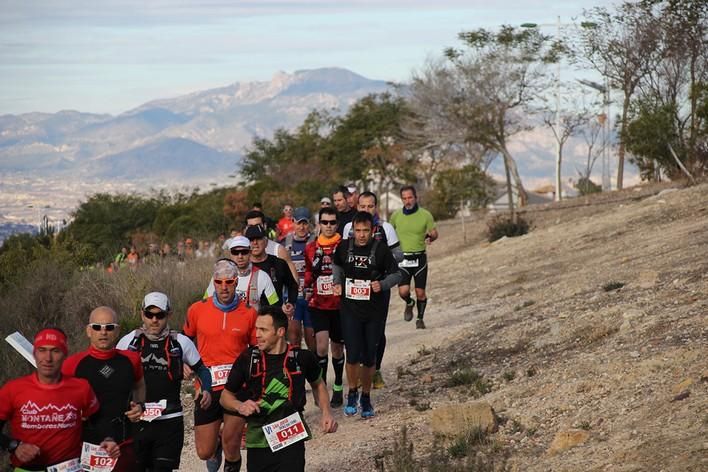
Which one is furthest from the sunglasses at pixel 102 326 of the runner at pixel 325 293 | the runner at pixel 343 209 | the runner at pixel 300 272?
the runner at pixel 343 209

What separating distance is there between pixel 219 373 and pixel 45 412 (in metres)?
1.96

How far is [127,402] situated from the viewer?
7.83 metres

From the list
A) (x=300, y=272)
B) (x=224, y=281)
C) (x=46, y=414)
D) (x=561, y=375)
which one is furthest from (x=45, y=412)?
(x=300, y=272)

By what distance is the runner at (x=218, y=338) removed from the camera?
8992 millimetres

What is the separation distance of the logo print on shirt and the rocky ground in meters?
2.48

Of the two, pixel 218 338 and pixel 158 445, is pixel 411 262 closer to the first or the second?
pixel 218 338

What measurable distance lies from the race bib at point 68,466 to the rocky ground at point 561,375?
268 centimetres

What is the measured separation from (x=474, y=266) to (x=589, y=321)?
556 inches

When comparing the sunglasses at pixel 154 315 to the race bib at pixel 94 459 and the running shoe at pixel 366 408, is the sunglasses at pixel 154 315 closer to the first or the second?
the race bib at pixel 94 459

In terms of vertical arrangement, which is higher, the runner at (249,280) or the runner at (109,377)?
the runner at (249,280)

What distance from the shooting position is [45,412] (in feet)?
23.8

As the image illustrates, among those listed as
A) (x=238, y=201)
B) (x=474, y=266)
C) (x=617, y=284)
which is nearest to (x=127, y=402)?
(x=617, y=284)

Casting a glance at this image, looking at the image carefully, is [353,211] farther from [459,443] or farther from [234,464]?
[234,464]

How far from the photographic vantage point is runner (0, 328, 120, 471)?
7188mm
